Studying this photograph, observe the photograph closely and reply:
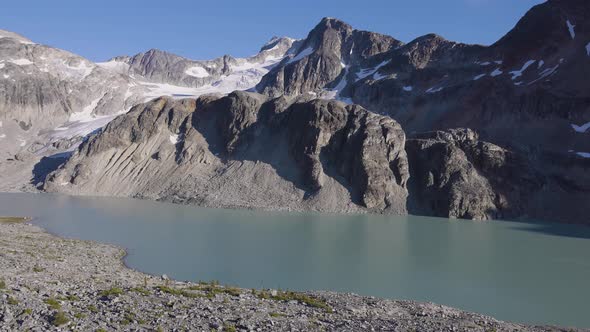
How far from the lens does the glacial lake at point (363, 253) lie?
3219 cm

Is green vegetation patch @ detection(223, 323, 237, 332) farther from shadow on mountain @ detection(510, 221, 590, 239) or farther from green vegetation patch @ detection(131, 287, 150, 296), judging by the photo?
shadow on mountain @ detection(510, 221, 590, 239)

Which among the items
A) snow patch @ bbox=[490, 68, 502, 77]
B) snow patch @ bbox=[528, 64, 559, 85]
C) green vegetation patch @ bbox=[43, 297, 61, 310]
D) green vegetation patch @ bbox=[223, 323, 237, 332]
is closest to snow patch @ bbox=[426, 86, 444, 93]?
snow patch @ bbox=[490, 68, 502, 77]

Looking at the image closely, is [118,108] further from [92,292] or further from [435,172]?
[92,292]

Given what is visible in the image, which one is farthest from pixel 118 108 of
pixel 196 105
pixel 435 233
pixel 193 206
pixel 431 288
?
pixel 431 288

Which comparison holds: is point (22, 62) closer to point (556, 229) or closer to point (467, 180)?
point (467, 180)

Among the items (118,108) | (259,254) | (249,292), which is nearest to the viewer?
(249,292)

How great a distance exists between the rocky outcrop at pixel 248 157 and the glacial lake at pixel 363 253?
9.11 m

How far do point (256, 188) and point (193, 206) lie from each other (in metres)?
11.4

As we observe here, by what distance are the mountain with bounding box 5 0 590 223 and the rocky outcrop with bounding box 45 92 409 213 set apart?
27cm

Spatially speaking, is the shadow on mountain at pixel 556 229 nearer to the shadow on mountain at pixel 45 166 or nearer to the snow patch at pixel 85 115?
the shadow on mountain at pixel 45 166

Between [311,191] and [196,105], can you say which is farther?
[196,105]

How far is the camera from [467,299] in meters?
31.0

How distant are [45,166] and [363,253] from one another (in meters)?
96.5

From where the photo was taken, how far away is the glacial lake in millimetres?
32188
